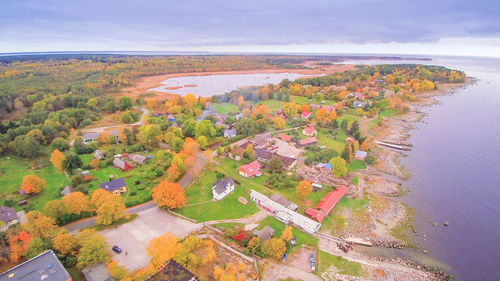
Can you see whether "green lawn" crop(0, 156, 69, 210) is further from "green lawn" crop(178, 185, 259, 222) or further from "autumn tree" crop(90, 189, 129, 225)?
"green lawn" crop(178, 185, 259, 222)

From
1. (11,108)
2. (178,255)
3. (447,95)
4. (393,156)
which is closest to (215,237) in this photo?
(178,255)

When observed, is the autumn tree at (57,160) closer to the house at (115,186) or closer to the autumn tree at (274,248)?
the house at (115,186)

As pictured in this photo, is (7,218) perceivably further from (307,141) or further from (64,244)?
(307,141)

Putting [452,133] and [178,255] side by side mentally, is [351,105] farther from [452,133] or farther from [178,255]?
[178,255]

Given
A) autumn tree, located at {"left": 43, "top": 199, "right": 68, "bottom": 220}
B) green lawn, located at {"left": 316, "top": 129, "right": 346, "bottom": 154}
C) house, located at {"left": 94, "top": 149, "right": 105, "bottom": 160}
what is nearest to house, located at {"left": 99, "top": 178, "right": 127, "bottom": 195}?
autumn tree, located at {"left": 43, "top": 199, "right": 68, "bottom": 220}

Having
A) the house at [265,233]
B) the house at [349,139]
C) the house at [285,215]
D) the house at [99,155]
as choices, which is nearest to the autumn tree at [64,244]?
the house at [265,233]
